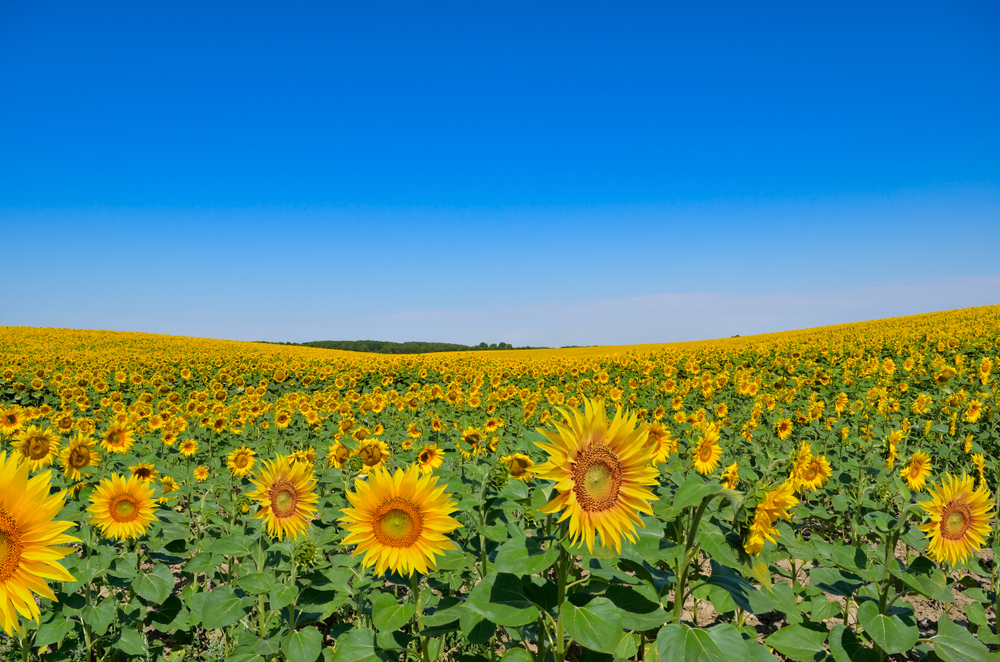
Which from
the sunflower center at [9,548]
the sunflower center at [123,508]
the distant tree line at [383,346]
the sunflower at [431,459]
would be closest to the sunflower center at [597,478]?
the sunflower center at [9,548]

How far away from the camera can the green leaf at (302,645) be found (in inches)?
92.7

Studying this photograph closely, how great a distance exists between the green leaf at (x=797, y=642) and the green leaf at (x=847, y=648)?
118 millimetres

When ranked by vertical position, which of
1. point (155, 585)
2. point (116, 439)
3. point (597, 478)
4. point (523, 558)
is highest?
point (597, 478)

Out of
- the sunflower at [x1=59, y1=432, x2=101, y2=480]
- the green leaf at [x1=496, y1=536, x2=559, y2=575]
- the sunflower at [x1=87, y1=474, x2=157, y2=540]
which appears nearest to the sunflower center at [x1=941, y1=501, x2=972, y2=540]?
the green leaf at [x1=496, y1=536, x2=559, y2=575]

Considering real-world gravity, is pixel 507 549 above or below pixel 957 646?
above

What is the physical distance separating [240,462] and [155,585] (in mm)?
2294

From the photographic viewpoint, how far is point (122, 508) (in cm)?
332

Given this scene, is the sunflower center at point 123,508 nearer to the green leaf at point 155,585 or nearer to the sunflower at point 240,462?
the green leaf at point 155,585

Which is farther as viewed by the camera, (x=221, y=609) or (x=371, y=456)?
(x=371, y=456)

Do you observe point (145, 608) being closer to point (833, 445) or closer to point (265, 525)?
point (265, 525)

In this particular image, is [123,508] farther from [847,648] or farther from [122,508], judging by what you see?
[847,648]

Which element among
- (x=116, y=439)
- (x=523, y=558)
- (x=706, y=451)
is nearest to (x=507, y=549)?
(x=523, y=558)

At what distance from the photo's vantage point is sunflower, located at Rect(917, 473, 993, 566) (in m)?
2.38

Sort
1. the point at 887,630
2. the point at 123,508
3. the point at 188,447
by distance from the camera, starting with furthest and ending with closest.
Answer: the point at 188,447
the point at 123,508
the point at 887,630
